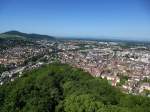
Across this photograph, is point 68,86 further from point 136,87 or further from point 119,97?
point 136,87

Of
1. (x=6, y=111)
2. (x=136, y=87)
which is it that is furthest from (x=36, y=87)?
(x=136, y=87)

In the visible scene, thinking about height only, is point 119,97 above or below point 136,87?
above

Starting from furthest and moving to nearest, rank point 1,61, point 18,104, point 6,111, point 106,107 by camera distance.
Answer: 1. point 1,61
2. point 18,104
3. point 6,111
4. point 106,107

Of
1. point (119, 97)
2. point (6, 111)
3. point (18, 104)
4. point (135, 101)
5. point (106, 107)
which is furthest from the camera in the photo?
point (119, 97)

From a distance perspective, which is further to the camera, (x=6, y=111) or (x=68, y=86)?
(x=68, y=86)

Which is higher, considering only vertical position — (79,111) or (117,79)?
(79,111)

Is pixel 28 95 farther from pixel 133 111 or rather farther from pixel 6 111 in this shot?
pixel 133 111

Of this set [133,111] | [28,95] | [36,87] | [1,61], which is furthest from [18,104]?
[1,61]

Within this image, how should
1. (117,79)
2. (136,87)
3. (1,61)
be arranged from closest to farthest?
(136,87)
(117,79)
(1,61)

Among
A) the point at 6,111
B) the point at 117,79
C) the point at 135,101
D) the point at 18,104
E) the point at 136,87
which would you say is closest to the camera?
the point at 6,111
